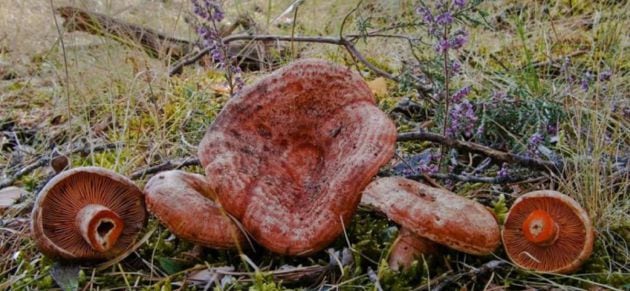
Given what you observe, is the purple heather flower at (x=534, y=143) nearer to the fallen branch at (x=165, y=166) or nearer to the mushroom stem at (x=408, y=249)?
the mushroom stem at (x=408, y=249)

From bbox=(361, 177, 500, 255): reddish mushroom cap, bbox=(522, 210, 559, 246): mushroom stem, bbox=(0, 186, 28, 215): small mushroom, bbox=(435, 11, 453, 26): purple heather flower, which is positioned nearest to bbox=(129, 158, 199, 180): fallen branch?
bbox=(0, 186, 28, 215): small mushroom

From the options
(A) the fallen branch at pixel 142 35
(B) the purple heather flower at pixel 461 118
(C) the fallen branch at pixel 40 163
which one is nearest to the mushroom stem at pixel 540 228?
(B) the purple heather flower at pixel 461 118

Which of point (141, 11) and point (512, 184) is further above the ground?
point (141, 11)

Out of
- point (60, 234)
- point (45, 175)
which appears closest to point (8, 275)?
point (60, 234)

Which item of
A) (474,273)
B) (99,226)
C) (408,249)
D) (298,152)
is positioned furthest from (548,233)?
(99,226)

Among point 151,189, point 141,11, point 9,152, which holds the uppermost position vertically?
point 141,11

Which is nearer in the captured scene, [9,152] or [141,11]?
[9,152]

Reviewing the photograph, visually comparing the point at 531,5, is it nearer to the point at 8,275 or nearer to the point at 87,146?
the point at 87,146

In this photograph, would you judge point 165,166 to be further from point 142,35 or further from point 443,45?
point 142,35
